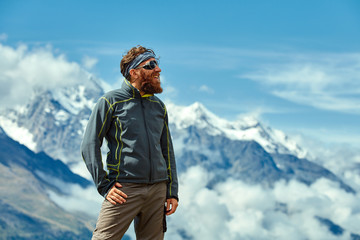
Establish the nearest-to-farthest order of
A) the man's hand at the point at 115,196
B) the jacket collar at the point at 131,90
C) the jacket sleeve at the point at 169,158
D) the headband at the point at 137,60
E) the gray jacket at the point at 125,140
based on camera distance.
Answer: the man's hand at the point at 115,196, the gray jacket at the point at 125,140, the jacket collar at the point at 131,90, the headband at the point at 137,60, the jacket sleeve at the point at 169,158

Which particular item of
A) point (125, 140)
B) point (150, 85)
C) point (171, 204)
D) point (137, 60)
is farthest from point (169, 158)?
point (137, 60)

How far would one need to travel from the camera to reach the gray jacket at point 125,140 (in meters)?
6.83

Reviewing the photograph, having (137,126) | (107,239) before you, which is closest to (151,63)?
(137,126)

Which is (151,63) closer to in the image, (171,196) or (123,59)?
(123,59)

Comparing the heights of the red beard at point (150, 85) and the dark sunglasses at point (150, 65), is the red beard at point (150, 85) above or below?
below

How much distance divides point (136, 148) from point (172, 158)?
3.30 feet

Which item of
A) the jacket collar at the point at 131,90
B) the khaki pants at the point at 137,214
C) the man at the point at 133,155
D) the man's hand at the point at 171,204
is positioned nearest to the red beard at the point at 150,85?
the man at the point at 133,155

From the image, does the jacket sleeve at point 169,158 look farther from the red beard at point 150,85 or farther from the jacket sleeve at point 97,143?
the jacket sleeve at point 97,143

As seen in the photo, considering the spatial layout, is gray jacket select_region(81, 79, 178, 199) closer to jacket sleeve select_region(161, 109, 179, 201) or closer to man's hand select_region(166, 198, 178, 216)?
jacket sleeve select_region(161, 109, 179, 201)

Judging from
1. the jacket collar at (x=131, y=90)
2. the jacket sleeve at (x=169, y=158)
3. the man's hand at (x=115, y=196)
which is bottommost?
the man's hand at (x=115, y=196)

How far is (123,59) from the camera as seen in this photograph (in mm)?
7559

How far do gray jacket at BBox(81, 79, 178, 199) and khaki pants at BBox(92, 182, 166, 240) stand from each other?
0.50 ft

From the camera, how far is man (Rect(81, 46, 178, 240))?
6.79 metres

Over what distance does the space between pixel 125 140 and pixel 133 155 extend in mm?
247
